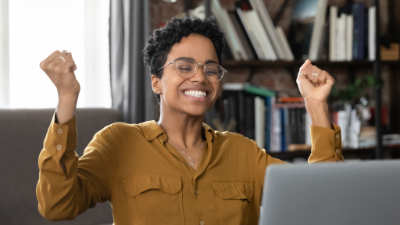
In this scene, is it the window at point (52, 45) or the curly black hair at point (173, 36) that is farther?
the window at point (52, 45)

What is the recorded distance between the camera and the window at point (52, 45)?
221 cm

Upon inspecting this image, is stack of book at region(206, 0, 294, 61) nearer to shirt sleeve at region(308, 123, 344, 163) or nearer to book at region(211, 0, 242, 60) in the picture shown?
book at region(211, 0, 242, 60)

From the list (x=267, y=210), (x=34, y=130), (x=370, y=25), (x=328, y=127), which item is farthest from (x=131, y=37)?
(x=267, y=210)

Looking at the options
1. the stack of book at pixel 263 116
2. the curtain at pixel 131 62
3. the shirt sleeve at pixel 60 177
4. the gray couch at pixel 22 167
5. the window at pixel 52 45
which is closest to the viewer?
the shirt sleeve at pixel 60 177

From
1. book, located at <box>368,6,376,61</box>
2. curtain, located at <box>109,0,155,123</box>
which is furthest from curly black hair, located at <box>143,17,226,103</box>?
book, located at <box>368,6,376,61</box>

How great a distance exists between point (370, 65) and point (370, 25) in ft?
1.02

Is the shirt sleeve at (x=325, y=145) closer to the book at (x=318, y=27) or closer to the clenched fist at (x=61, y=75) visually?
the clenched fist at (x=61, y=75)

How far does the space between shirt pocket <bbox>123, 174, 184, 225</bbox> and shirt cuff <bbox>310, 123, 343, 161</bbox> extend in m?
0.43

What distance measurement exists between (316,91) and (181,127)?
1.45 feet

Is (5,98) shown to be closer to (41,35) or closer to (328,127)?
(41,35)

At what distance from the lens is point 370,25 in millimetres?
2498

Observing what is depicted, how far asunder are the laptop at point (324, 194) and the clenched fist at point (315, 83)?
0.69m

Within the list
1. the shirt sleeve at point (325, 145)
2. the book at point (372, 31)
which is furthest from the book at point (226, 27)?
the shirt sleeve at point (325, 145)

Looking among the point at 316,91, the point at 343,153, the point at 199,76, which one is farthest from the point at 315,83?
the point at 343,153
